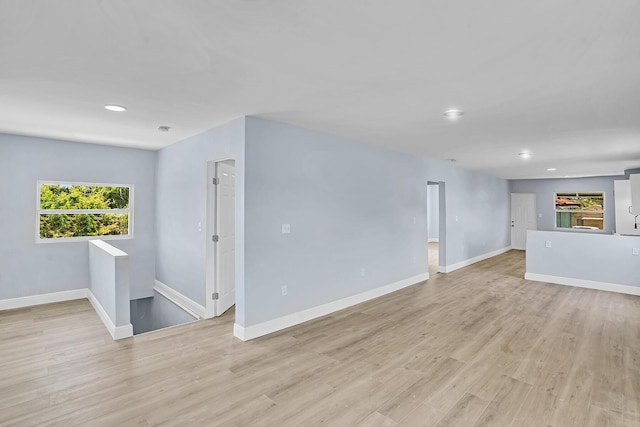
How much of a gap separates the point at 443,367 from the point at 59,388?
10.6 ft

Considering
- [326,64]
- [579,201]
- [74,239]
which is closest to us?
[326,64]

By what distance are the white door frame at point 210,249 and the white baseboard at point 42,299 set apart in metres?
2.41

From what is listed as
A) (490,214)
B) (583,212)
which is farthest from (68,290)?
(583,212)

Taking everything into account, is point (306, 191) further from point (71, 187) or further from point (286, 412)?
point (71, 187)

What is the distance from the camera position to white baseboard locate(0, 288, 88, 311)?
14.6ft

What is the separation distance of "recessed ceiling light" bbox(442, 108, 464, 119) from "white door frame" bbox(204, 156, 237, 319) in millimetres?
2763

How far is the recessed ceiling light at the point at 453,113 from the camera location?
3178 mm

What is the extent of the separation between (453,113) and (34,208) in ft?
18.9

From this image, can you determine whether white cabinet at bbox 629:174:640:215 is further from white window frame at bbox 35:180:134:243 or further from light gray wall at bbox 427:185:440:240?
white window frame at bbox 35:180:134:243

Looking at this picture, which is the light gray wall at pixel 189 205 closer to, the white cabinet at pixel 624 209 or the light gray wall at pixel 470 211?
the light gray wall at pixel 470 211

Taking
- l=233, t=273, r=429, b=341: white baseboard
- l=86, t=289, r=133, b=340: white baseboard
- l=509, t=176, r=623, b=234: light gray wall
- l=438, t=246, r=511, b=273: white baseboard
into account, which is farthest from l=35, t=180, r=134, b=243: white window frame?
l=509, t=176, r=623, b=234: light gray wall

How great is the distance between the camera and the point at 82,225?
5137mm

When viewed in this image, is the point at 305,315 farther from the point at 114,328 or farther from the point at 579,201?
the point at 579,201

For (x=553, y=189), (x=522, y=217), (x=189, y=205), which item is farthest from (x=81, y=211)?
(x=553, y=189)
